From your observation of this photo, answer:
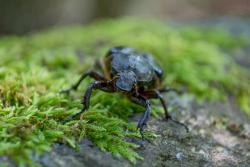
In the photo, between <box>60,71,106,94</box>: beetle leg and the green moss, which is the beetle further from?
the green moss

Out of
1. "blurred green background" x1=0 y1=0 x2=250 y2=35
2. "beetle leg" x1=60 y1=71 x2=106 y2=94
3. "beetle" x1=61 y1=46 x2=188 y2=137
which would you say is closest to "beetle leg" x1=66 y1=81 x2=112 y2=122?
"beetle" x1=61 y1=46 x2=188 y2=137

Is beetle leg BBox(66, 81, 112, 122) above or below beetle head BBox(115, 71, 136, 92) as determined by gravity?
below

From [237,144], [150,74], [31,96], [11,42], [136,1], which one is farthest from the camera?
[136,1]

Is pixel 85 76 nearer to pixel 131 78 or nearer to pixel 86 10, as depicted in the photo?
pixel 131 78

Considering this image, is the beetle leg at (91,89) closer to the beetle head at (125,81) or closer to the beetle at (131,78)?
the beetle at (131,78)

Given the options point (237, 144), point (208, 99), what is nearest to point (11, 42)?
point (208, 99)

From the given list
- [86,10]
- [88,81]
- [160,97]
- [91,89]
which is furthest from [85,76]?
[86,10]

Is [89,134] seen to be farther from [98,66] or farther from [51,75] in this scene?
[98,66]
